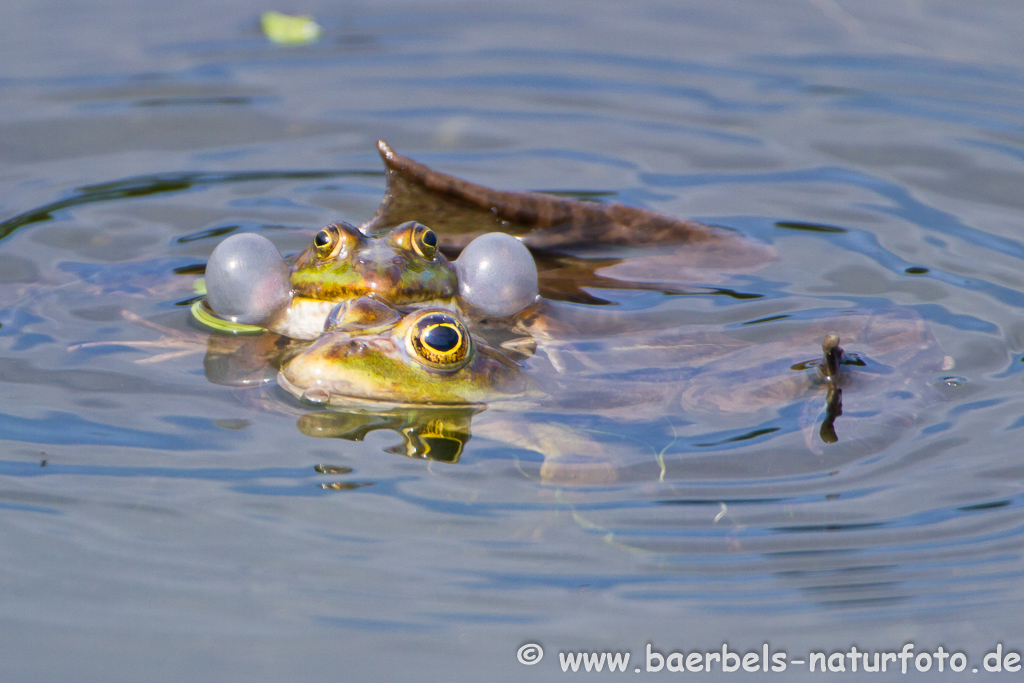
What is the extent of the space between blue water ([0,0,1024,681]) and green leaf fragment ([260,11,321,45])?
0.19 m

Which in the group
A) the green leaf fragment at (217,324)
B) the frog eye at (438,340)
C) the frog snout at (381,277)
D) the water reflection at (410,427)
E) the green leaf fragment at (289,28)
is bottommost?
the water reflection at (410,427)

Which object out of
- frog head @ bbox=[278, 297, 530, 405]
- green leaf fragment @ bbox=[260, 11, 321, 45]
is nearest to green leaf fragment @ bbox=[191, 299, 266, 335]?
frog head @ bbox=[278, 297, 530, 405]

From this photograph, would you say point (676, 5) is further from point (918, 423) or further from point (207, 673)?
point (207, 673)

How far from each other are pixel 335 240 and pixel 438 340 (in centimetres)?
79

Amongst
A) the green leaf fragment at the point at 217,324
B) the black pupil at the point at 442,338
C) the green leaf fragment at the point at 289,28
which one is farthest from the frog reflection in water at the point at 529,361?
the green leaf fragment at the point at 289,28

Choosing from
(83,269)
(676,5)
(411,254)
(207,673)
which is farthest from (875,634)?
(676,5)

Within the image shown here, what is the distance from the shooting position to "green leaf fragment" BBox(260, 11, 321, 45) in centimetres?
891

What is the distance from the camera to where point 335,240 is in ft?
15.2

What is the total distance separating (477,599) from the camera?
3.32 metres

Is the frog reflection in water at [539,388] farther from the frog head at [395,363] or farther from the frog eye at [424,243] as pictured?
the frog eye at [424,243]

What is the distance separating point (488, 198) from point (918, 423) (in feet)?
7.89

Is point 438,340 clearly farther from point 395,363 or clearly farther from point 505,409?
point 505,409

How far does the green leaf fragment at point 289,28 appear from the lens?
8.91 meters

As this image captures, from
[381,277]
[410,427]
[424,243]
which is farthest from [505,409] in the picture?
[424,243]
